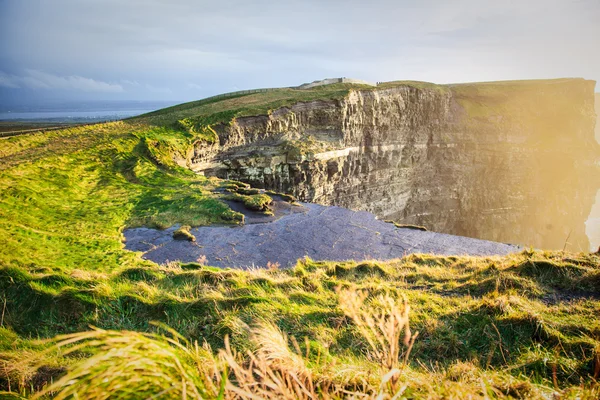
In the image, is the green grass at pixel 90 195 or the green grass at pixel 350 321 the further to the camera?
the green grass at pixel 90 195

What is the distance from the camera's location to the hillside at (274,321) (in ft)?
5.74

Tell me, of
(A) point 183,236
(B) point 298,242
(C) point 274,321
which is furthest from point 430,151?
(C) point 274,321

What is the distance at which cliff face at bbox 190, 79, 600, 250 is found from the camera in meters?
33.2

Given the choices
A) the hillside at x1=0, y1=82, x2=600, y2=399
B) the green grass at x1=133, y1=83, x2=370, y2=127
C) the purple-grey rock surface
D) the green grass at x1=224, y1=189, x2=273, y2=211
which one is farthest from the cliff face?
the hillside at x1=0, y1=82, x2=600, y2=399

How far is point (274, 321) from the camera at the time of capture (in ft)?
15.1

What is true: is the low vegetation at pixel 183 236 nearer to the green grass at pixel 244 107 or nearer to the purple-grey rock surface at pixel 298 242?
the purple-grey rock surface at pixel 298 242

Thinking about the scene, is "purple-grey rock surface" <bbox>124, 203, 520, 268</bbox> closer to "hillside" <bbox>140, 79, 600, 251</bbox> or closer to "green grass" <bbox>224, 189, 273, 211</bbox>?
"green grass" <bbox>224, 189, 273, 211</bbox>

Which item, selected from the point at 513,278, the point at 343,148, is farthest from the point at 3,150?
the point at 343,148

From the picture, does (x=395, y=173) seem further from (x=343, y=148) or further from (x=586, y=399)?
(x=586, y=399)

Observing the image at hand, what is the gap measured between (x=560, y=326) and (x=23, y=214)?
1585 cm

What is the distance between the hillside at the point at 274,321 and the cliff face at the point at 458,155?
2113 cm

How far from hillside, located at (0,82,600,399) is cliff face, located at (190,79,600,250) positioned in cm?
2113

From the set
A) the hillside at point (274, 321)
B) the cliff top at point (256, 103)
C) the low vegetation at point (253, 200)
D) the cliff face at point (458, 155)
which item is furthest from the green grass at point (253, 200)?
the cliff top at point (256, 103)

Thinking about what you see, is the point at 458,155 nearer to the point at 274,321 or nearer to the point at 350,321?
the point at 350,321
